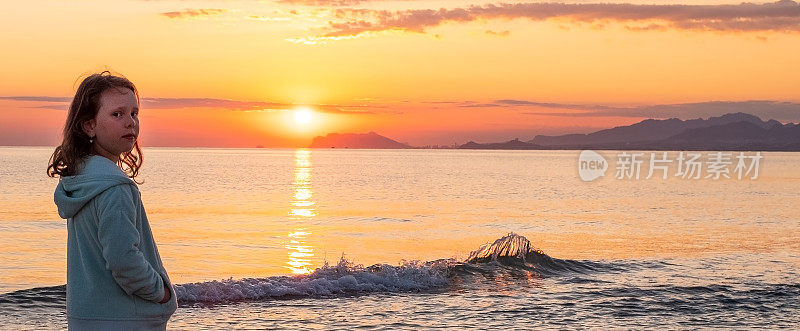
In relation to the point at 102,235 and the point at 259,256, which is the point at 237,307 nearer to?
the point at 259,256

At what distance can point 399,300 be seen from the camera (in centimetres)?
1611

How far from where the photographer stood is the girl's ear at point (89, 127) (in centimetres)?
407

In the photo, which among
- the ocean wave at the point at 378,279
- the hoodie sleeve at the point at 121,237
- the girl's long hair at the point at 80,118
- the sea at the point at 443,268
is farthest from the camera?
the ocean wave at the point at 378,279

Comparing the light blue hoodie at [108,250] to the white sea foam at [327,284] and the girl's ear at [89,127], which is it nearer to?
the girl's ear at [89,127]

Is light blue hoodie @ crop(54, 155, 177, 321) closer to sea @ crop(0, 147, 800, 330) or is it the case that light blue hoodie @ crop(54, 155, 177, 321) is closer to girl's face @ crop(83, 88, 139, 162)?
girl's face @ crop(83, 88, 139, 162)

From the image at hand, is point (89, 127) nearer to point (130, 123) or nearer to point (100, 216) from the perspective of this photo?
point (130, 123)

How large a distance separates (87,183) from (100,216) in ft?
0.57

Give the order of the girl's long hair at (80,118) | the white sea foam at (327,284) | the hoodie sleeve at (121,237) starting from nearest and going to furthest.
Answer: the hoodie sleeve at (121,237) → the girl's long hair at (80,118) → the white sea foam at (327,284)

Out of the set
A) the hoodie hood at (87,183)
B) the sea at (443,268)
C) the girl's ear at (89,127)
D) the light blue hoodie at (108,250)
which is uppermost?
the girl's ear at (89,127)

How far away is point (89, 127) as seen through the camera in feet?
13.4

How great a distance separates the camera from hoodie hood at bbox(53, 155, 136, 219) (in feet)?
12.4

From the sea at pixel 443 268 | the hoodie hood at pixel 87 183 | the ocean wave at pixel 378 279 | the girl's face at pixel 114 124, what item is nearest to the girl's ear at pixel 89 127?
the girl's face at pixel 114 124

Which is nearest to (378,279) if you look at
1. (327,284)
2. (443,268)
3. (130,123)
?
(327,284)

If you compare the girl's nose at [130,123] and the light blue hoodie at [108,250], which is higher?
the girl's nose at [130,123]
